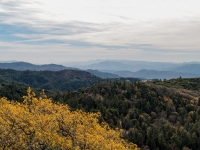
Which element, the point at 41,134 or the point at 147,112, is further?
the point at 147,112

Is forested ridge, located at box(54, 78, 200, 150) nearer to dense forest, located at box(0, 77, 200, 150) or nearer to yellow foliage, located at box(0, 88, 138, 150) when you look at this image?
dense forest, located at box(0, 77, 200, 150)

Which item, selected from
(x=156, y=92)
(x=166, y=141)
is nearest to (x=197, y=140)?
(x=166, y=141)

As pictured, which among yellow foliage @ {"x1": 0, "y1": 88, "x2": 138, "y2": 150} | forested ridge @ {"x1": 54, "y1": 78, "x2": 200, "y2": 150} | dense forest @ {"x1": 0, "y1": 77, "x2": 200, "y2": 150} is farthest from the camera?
forested ridge @ {"x1": 54, "y1": 78, "x2": 200, "y2": 150}

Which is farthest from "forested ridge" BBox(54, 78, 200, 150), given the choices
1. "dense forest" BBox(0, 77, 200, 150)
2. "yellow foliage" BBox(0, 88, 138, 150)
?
"yellow foliage" BBox(0, 88, 138, 150)

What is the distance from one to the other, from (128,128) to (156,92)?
4959 cm

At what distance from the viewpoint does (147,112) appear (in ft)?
420

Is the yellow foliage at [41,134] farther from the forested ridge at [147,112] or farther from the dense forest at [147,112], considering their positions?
the forested ridge at [147,112]

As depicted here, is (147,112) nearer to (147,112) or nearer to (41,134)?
(147,112)

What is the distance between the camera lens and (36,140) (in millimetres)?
28297

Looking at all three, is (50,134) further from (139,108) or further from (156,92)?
(156,92)

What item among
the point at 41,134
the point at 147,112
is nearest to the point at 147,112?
the point at 147,112

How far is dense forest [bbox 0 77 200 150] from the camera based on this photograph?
3521 inches

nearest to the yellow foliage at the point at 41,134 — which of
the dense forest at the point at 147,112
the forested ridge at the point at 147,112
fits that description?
the dense forest at the point at 147,112

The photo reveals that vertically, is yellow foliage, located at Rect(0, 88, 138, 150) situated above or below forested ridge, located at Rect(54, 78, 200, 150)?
above
